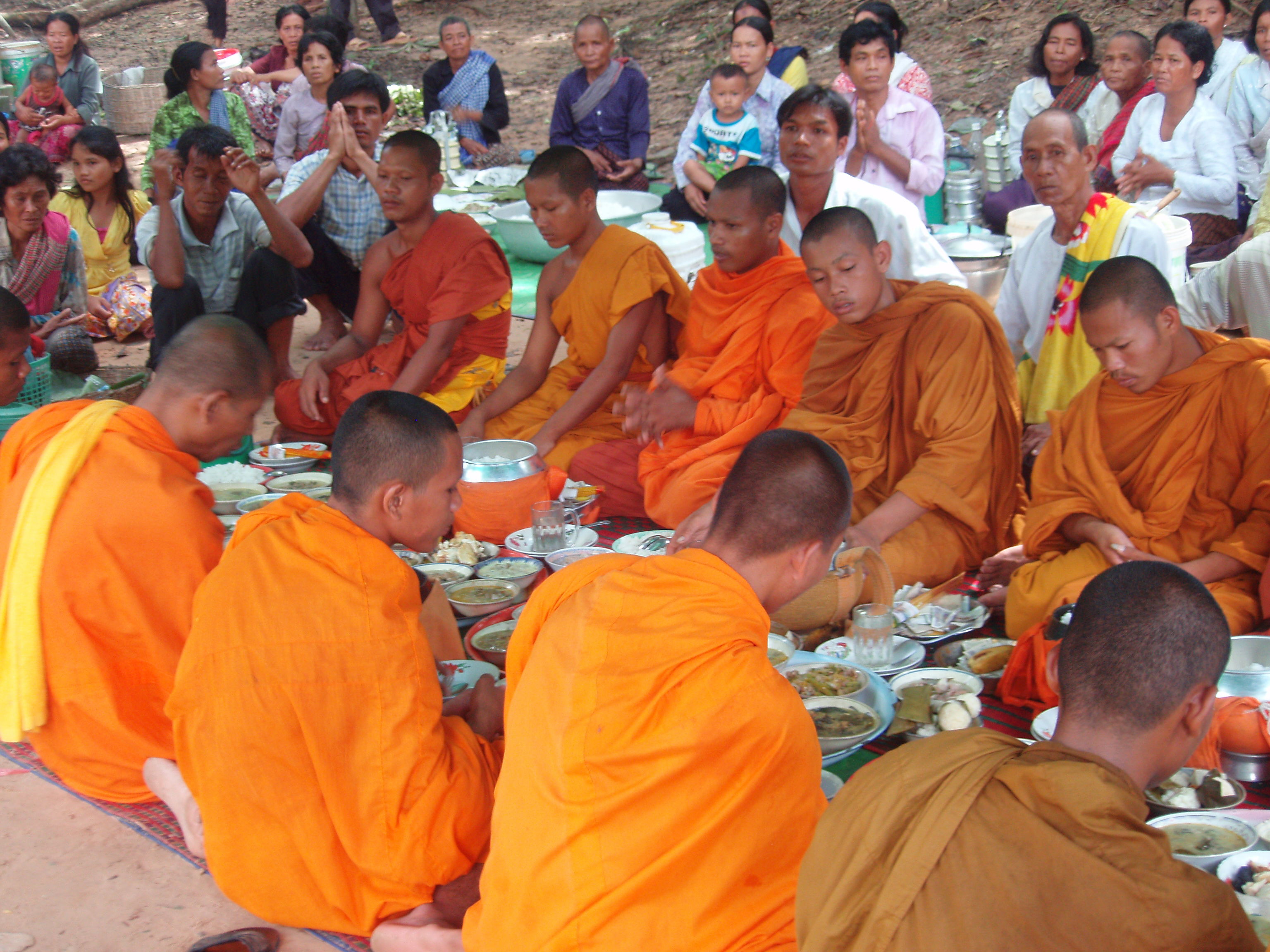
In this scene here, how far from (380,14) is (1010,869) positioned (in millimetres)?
18321

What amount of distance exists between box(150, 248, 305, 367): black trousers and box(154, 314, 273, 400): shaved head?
339cm

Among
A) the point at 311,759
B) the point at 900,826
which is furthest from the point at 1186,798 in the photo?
the point at 311,759

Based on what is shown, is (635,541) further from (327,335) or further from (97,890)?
(327,335)

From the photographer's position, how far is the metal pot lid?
21.0 ft

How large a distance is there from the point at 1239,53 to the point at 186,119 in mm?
7139

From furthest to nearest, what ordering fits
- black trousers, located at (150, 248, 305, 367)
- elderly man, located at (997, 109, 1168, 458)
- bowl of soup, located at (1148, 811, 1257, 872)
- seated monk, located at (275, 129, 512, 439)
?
black trousers, located at (150, 248, 305, 367) < seated monk, located at (275, 129, 512, 439) < elderly man, located at (997, 109, 1168, 458) < bowl of soup, located at (1148, 811, 1257, 872)

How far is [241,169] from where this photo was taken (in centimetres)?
600

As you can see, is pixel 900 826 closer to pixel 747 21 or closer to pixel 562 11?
pixel 747 21

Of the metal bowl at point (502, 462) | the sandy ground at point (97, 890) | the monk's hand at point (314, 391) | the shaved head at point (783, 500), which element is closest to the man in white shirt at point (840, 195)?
the metal bowl at point (502, 462)

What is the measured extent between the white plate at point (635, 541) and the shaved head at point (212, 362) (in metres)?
1.49

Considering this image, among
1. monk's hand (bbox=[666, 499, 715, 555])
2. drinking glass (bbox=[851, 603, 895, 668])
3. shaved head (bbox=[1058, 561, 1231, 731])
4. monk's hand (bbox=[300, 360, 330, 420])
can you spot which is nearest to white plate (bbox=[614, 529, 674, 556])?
monk's hand (bbox=[666, 499, 715, 555])

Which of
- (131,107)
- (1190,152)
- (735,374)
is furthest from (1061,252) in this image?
(131,107)

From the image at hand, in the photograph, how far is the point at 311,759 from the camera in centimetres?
250

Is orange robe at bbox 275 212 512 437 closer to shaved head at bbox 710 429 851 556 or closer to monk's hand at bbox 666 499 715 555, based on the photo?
monk's hand at bbox 666 499 715 555
